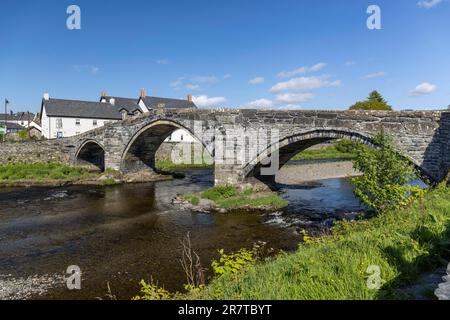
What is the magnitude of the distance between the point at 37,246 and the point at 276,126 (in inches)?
602

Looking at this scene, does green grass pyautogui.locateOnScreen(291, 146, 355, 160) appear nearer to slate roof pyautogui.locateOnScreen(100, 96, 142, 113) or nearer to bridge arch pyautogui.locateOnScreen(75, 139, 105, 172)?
bridge arch pyautogui.locateOnScreen(75, 139, 105, 172)

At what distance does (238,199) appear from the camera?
2166 cm

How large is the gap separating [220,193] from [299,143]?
21.6 feet

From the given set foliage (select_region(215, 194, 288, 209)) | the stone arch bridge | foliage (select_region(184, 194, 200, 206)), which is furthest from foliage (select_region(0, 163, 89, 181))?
foliage (select_region(215, 194, 288, 209))

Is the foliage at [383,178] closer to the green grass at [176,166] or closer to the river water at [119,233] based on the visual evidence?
the river water at [119,233]

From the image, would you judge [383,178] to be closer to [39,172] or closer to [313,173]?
[313,173]

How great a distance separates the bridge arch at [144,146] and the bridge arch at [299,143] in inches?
415

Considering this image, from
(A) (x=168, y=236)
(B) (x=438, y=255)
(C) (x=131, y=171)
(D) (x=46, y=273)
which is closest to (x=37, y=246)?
(D) (x=46, y=273)

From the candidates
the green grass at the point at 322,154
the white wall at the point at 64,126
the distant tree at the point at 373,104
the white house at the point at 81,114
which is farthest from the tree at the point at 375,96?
the white wall at the point at 64,126

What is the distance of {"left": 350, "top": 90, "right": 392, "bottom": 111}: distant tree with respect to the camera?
6769cm

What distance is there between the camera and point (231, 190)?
22.7 metres

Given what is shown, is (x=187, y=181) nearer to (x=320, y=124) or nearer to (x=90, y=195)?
(x=90, y=195)
